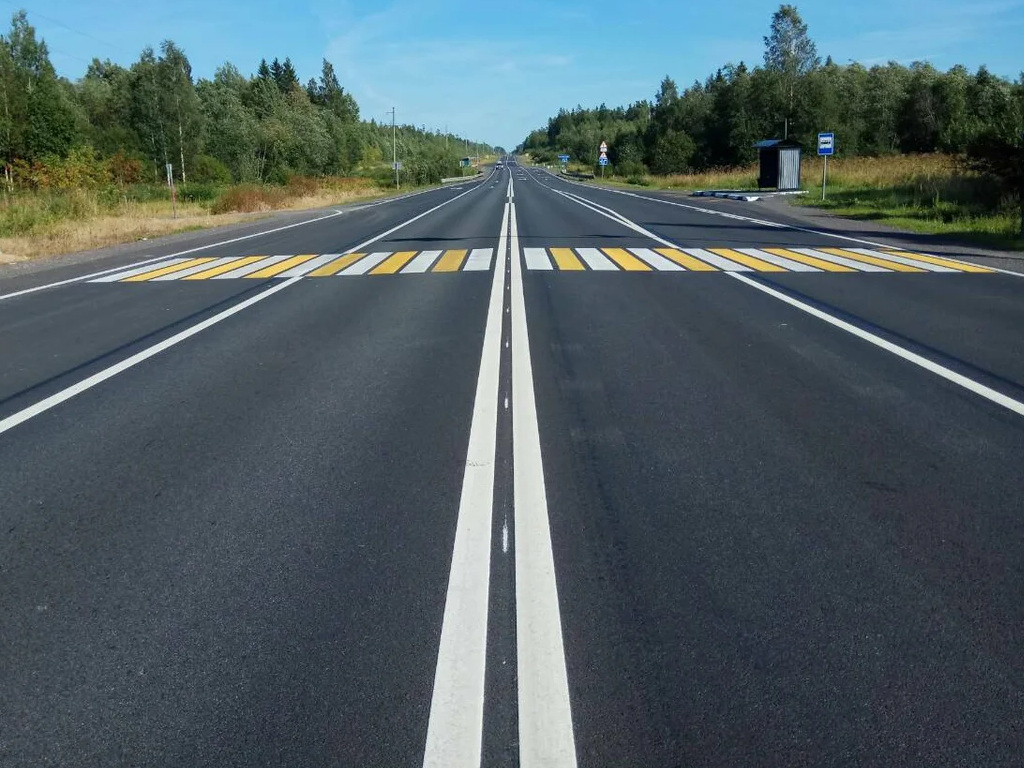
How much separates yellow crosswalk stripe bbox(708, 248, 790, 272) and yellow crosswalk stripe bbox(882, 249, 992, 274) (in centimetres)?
292

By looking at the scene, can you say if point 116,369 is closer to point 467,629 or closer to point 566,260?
point 467,629

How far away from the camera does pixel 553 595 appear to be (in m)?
4.20

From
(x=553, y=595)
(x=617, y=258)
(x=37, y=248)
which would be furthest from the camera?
(x=37, y=248)

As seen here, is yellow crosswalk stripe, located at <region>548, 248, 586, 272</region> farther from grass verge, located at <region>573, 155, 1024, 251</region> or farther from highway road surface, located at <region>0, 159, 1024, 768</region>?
grass verge, located at <region>573, 155, 1024, 251</region>

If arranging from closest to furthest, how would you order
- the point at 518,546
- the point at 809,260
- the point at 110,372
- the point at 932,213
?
the point at 518,546 < the point at 110,372 < the point at 809,260 < the point at 932,213

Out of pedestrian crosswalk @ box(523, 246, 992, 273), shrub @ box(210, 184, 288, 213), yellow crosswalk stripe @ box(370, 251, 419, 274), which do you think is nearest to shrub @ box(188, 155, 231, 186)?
shrub @ box(210, 184, 288, 213)

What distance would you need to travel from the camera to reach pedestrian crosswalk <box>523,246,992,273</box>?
54.2ft

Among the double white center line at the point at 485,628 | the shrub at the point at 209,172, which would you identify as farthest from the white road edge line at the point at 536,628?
the shrub at the point at 209,172

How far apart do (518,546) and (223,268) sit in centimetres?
1561

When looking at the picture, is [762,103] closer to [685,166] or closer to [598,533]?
[685,166]

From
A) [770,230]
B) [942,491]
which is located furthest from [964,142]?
[942,491]

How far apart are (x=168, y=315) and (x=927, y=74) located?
8603cm

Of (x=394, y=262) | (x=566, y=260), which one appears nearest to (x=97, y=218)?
(x=394, y=262)

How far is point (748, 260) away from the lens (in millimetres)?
17969
